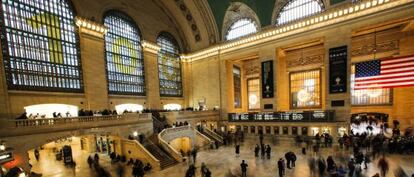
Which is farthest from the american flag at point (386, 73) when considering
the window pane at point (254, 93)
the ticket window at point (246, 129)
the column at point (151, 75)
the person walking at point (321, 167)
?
the column at point (151, 75)

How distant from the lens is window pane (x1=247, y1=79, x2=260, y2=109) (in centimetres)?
2584

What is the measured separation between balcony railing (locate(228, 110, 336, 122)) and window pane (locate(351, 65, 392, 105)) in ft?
14.6

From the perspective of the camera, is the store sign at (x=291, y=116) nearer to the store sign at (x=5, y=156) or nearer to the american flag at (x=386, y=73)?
the american flag at (x=386, y=73)

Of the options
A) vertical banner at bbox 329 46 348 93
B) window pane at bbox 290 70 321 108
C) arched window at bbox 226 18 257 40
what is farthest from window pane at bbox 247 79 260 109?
vertical banner at bbox 329 46 348 93

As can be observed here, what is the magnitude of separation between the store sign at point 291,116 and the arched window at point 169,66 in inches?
347

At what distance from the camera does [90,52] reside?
15438mm

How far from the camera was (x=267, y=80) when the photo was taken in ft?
63.0

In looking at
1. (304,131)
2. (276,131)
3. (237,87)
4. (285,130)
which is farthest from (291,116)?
(237,87)

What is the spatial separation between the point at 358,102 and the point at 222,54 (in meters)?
15.4

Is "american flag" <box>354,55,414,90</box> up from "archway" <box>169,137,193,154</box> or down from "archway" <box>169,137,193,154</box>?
up

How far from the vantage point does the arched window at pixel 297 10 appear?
54.4 ft

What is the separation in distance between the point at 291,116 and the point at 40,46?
1961cm

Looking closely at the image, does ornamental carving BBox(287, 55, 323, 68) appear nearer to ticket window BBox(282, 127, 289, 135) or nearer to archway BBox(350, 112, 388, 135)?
archway BBox(350, 112, 388, 135)

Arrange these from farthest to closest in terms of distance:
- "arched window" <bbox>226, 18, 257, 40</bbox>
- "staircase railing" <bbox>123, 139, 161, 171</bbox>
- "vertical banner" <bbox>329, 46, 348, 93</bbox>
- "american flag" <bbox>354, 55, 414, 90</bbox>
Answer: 1. "arched window" <bbox>226, 18, 257, 40</bbox>
2. "vertical banner" <bbox>329, 46, 348, 93</bbox>
3. "staircase railing" <bbox>123, 139, 161, 171</bbox>
4. "american flag" <bbox>354, 55, 414, 90</bbox>
